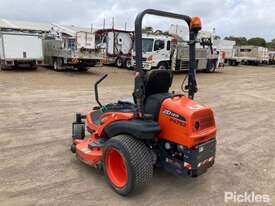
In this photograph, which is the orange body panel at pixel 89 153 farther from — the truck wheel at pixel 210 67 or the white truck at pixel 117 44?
the truck wheel at pixel 210 67

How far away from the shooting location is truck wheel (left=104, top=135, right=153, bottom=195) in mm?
3689

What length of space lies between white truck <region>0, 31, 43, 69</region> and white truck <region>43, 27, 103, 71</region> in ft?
3.32

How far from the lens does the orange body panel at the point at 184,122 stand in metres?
3.60

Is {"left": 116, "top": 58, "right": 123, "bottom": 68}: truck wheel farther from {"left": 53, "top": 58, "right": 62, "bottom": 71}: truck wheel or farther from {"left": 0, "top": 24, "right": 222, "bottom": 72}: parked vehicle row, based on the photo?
{"left": 53, "top": 58, "right": 62, "bottom": 71}: truck wheel

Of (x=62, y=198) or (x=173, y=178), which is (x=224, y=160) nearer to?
(x=173, y=178)

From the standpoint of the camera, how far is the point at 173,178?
450 centimetres

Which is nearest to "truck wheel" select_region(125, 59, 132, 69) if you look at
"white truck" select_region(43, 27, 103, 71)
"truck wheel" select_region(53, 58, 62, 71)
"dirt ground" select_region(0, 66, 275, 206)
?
"white truck" select_region(43, 27, 103, 71)

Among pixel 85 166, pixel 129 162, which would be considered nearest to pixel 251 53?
pixel 85 166

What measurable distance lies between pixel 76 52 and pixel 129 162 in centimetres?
1488

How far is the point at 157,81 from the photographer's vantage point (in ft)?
13.2

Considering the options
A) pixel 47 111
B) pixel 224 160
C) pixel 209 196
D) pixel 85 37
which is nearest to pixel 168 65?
pixel 85 37

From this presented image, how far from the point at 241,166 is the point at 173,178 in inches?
51.7

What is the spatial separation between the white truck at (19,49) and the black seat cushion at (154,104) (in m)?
15.6

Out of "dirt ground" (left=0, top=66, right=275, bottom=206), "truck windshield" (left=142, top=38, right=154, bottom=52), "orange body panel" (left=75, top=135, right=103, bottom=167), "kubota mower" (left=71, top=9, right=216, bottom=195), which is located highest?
"truck windshield" (left=142, top=38, right=154, bottom=52)
